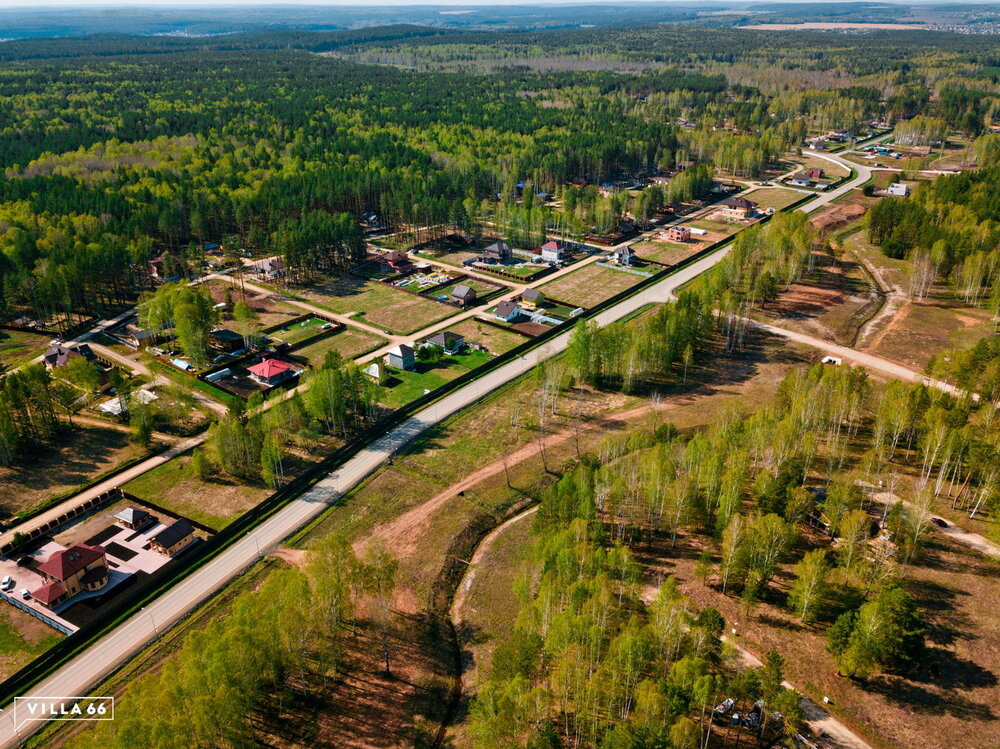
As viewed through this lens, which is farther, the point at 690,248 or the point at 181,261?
the point at 690,248

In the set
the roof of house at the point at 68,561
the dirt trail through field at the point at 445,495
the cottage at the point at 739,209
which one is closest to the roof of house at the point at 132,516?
the roof of house at the point at 68,561

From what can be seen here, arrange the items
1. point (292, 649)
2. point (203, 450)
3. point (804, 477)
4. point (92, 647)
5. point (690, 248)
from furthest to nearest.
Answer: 1. point (690, 248)
2. point (203, 450)
3. point (804, 477)
4. point (92, 647)
5. point (292, 649)

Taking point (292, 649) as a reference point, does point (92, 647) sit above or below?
below

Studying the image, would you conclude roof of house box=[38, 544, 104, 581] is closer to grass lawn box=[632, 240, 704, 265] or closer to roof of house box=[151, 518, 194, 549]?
roof of house box=[151, 518, 194, 549]

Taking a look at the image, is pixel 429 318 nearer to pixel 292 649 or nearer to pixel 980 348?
pixel 292 649

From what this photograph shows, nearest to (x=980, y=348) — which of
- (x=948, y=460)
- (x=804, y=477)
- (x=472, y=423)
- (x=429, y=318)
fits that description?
(x=948, y=460)

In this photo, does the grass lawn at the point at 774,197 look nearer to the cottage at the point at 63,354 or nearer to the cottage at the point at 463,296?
the cottage at the point at 463,296
